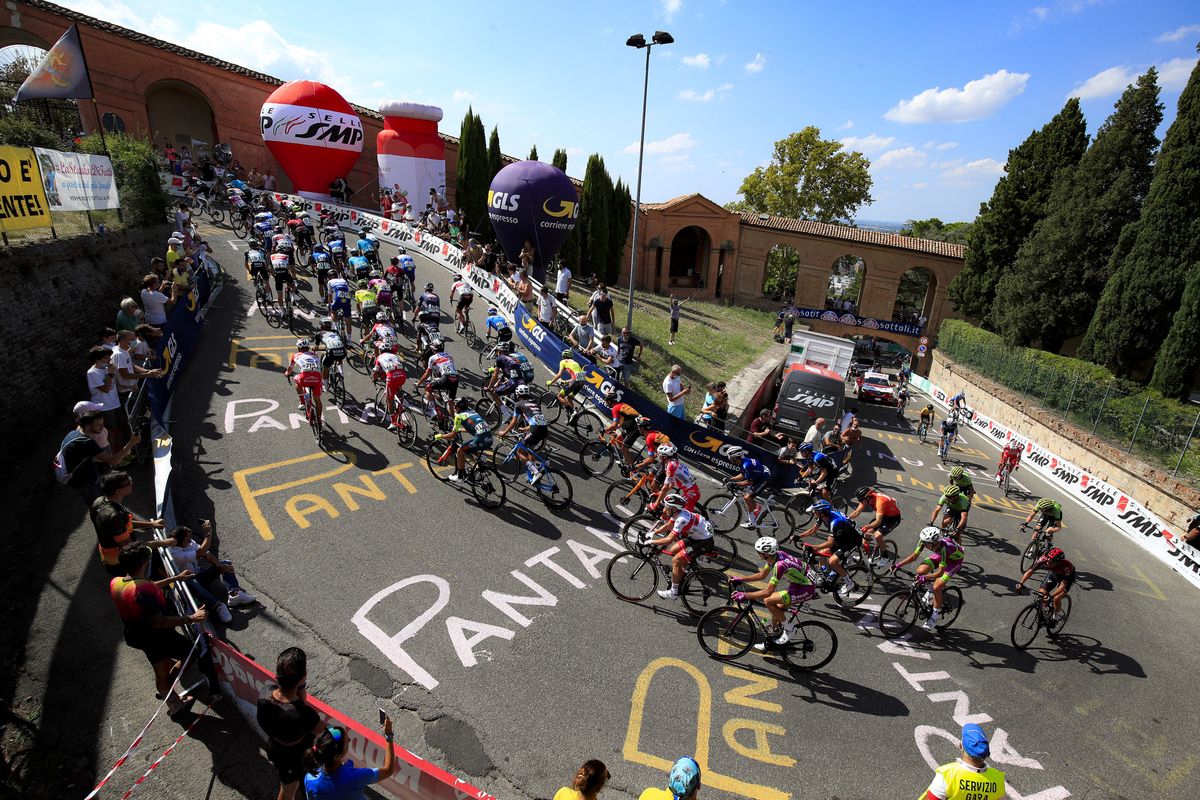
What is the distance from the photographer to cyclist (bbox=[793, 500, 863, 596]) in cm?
830

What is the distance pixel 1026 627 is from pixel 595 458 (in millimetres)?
7782

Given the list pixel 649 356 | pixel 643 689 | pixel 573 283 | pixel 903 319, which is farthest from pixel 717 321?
pixel 643 689

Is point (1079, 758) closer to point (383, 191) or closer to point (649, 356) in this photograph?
A: point (649, 356)

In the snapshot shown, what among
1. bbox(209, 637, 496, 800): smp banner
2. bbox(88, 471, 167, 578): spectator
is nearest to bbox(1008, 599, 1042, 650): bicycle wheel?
bbox(209, 637, 496, 800): smp banner

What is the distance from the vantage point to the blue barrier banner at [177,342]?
1022 cm

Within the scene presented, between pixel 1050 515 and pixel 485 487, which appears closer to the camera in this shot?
pixel 485 487

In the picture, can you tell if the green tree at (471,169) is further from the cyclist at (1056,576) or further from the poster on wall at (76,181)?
the cyclist at (1056,576)

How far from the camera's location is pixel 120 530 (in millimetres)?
5648

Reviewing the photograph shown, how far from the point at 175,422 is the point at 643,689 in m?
9.99

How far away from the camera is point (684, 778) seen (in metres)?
4.09

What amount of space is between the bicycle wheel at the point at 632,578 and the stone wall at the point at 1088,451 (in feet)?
45.9

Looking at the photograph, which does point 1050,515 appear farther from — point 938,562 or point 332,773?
point 332,773

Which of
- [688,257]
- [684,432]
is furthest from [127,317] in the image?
[688,257]

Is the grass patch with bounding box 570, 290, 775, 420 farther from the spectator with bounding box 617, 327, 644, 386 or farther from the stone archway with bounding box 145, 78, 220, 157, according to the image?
the stone archway with bounding box 145, 78, 220, 157
